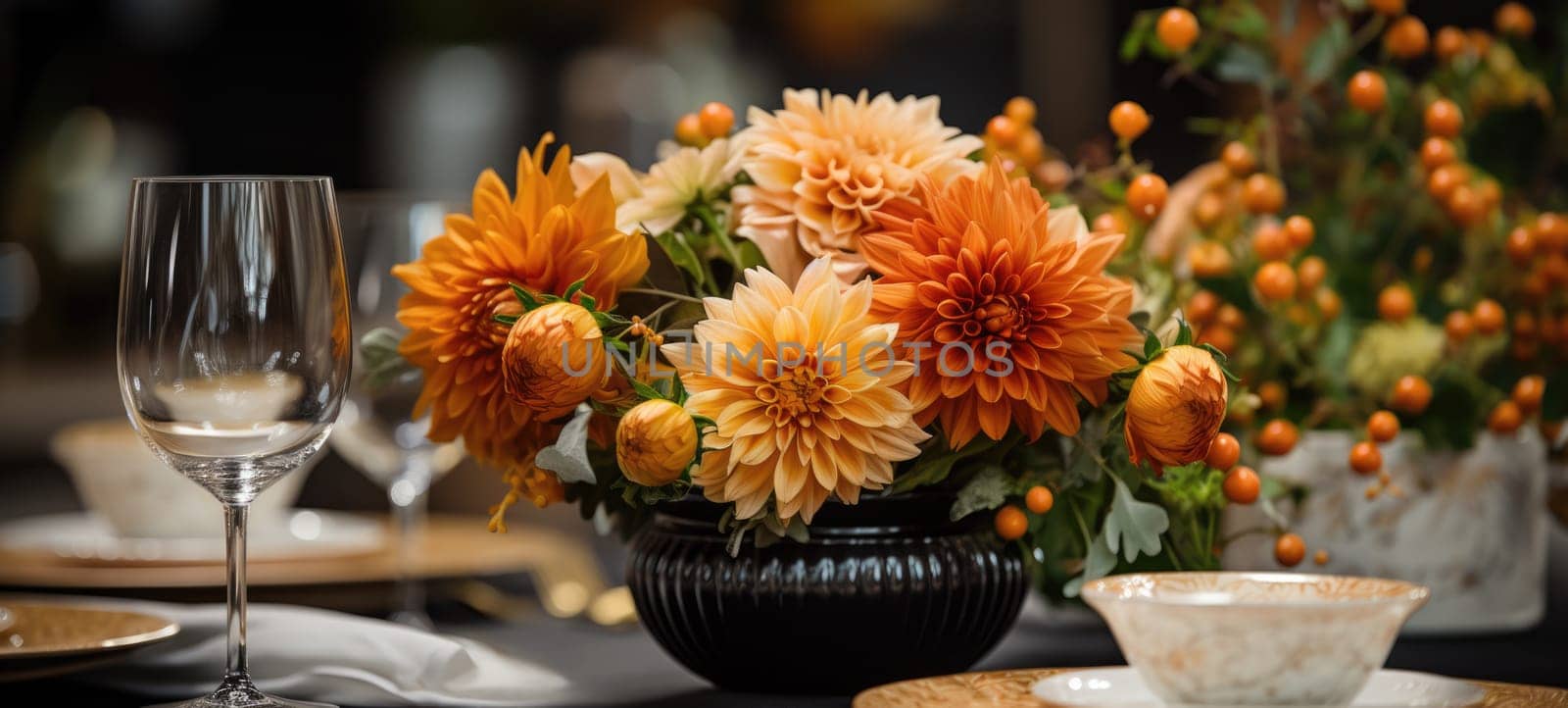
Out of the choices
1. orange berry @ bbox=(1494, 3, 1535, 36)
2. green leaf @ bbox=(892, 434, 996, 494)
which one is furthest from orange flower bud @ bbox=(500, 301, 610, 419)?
orange berry @ bbox=(1494, 3, 1535, 36)

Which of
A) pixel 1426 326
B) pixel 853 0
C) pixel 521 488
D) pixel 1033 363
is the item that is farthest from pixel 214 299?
pixel 853 0

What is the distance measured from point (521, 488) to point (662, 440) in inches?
4.3

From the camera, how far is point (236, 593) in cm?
54

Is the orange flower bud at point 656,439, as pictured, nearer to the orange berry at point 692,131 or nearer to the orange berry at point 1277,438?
the orange berry at point 692,131

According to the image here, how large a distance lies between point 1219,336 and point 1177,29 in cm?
14

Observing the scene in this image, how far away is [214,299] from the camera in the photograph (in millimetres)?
534

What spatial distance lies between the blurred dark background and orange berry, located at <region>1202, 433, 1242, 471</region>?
7.33ft

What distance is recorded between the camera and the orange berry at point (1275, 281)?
690 millimetres

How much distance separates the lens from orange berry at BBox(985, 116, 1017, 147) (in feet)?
2.19

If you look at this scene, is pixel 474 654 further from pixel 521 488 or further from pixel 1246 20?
pixel 1246 20

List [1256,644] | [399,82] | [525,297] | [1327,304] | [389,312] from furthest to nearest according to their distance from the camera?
[399,82], [389,312], [1327,304], [525,297], [1256,644]

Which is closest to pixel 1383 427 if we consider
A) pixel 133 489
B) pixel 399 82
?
pixel 133 489

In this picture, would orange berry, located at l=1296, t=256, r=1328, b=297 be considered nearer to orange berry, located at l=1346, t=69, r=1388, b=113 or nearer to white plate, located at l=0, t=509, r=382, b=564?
orange berry, located at l=1346, t=69, r=1388, b=113

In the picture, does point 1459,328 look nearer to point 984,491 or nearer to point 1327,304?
point 1327,304
